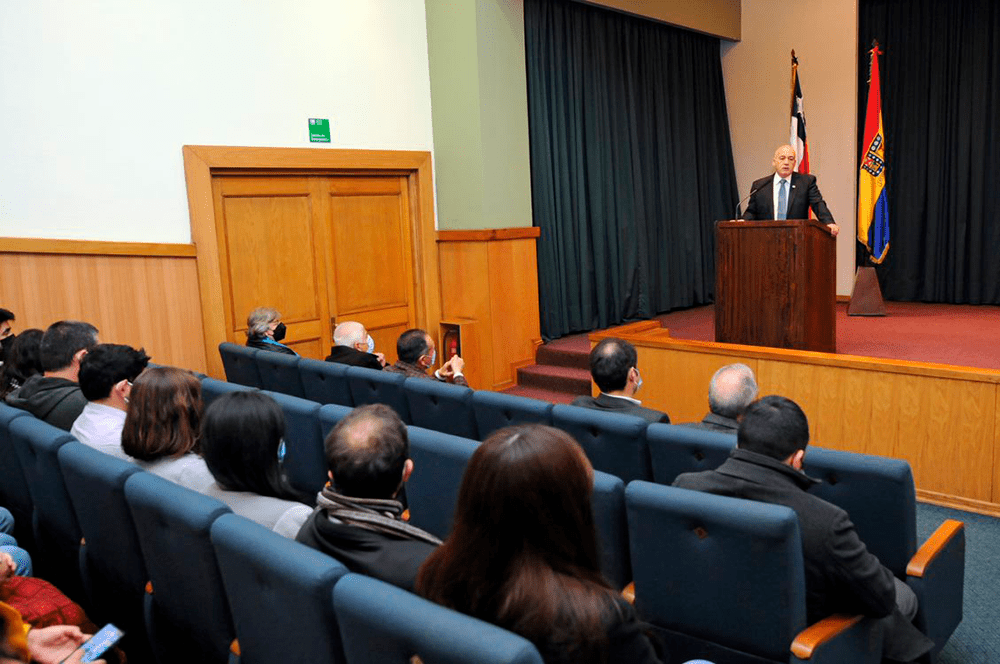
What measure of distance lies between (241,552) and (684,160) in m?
8.26

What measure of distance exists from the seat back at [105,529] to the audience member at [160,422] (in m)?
0.11

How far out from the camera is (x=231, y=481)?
2.09 m

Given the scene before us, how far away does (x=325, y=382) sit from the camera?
13.6 feet

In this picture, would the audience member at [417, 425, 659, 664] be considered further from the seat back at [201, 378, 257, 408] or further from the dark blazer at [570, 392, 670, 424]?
the seat back at [201, 378, 257, 408]

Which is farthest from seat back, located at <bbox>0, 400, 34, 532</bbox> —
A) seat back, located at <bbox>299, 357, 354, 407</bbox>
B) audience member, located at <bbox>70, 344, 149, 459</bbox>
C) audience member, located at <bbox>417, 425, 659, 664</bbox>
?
audience member, located at <bbox>417, 425, 659, 664</bbox>

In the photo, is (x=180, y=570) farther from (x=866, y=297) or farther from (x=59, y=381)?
(x=866, y=297)

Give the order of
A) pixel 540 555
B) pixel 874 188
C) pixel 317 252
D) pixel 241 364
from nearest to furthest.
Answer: pixel 540 555
pixel 241 364
pixel 317 252
pixel 874 188

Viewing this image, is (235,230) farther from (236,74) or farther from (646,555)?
(646,555)

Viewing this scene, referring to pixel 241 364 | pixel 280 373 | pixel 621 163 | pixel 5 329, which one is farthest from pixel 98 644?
pixel 621 163

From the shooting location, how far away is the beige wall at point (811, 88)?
848cm

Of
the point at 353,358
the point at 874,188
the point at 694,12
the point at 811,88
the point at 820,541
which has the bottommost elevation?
the point at 820,541

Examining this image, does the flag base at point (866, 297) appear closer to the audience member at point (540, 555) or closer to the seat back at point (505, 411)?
the seat back at point (505, 411)

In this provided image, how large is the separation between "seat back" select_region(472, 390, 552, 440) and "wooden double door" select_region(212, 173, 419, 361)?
9.51 feet

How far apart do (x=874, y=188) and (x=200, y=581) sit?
7484 mm
